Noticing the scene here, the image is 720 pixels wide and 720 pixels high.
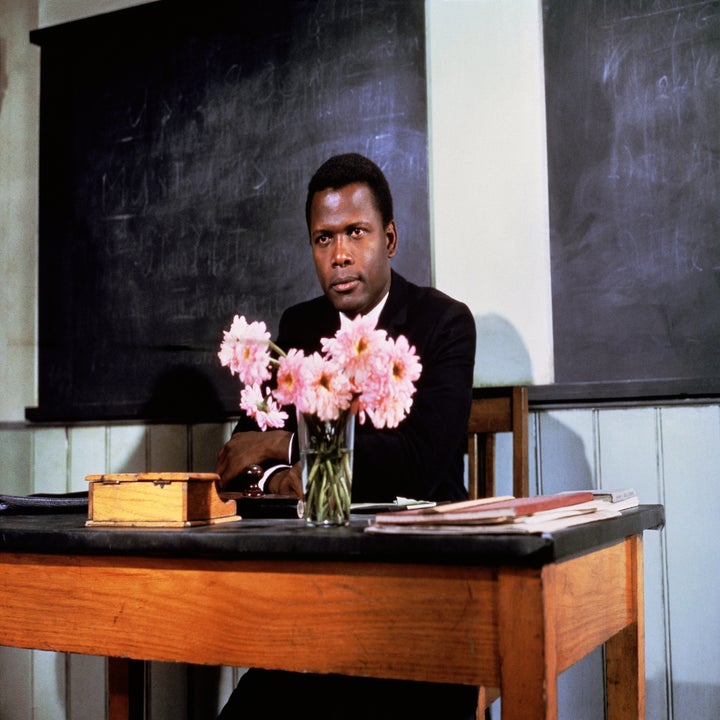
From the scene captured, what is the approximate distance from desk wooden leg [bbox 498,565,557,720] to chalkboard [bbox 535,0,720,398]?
123cm

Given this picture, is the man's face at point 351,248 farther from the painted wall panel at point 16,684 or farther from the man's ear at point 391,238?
the painted wall panel at point 16,684

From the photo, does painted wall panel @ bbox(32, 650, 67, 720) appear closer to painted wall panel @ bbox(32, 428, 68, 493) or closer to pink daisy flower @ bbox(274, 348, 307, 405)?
painted wall panel @ bbox(32, 428, 68, 493)

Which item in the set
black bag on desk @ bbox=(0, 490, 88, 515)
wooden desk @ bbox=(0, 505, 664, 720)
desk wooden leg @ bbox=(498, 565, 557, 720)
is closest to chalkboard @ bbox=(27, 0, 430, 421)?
black bag on desk @ bbox=(0, 490, 88, 515)

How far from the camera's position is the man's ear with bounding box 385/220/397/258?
2.23 metres

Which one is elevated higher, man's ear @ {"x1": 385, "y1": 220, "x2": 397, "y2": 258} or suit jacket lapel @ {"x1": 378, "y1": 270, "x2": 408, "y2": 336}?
man's ear @ {"x1": 385, "y1": 220, "x2": 397, "y2": 258}

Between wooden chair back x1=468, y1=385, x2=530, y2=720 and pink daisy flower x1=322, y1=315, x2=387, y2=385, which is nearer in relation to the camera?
pink daisy flower x1=322, y1=315, x2=387, y2=385

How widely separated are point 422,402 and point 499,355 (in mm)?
480

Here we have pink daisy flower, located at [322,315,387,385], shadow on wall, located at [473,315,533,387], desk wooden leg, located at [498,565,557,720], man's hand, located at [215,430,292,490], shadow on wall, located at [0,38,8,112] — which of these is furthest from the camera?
shadow on wall, located at [0,38,8,112]

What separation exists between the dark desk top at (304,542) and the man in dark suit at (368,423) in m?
0.30

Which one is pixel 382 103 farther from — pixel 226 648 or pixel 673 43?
pixel 226 648

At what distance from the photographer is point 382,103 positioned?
7.64 feet

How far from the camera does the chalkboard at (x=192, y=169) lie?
235cm

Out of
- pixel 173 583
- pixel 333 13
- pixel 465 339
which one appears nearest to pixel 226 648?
pixel 173 583

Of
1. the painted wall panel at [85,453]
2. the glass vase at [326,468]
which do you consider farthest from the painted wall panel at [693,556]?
the painted wall panel at [85,453]
